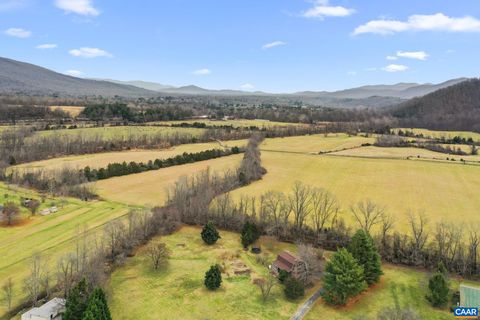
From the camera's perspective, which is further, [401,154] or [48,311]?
[401,154]

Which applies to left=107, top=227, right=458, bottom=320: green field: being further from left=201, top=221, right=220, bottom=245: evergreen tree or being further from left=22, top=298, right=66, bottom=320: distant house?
left=22, top=298, right=66, bottom=320: distant house

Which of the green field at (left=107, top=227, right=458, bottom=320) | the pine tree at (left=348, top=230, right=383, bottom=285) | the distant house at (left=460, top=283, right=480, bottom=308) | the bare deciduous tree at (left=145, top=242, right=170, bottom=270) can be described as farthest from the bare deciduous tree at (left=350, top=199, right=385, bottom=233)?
the bare deciduous tree at (left=145, top=242, right=170, bottom=270)

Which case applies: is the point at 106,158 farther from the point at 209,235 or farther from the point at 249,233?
the point at 249,233

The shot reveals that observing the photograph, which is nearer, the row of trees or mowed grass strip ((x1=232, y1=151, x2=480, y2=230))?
mowed grass strip ((x1=232, y1=151, x2=480, y2=230))

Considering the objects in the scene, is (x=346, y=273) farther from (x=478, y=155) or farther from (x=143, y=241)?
(x=478, y=155)

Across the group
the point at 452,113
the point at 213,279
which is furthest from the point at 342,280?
the point at 452,113

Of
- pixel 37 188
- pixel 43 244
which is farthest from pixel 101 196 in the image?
pixel 43 244
